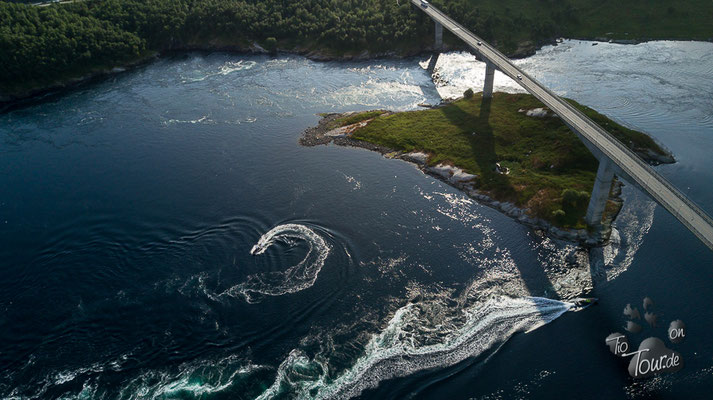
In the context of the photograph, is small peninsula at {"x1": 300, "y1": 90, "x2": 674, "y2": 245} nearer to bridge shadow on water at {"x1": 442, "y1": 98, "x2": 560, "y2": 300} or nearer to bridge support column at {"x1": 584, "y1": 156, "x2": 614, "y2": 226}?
bridge shadow on water at {"x1": 442, "y1": 98, "x2": 560, "y2": 300}

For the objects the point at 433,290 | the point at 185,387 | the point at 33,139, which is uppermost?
the point at 33,139

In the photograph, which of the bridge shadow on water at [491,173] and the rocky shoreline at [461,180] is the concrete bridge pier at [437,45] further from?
the rocky shoreline at [461,180]

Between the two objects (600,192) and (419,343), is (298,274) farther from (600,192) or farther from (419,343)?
(600,192)

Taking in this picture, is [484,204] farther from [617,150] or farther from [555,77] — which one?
[555,77]

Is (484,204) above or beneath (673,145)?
beneath

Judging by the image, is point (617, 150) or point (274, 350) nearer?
point (274, 350)

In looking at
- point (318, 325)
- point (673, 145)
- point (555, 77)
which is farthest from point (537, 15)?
point (318, 325)

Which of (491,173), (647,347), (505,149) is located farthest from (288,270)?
(505,149)
